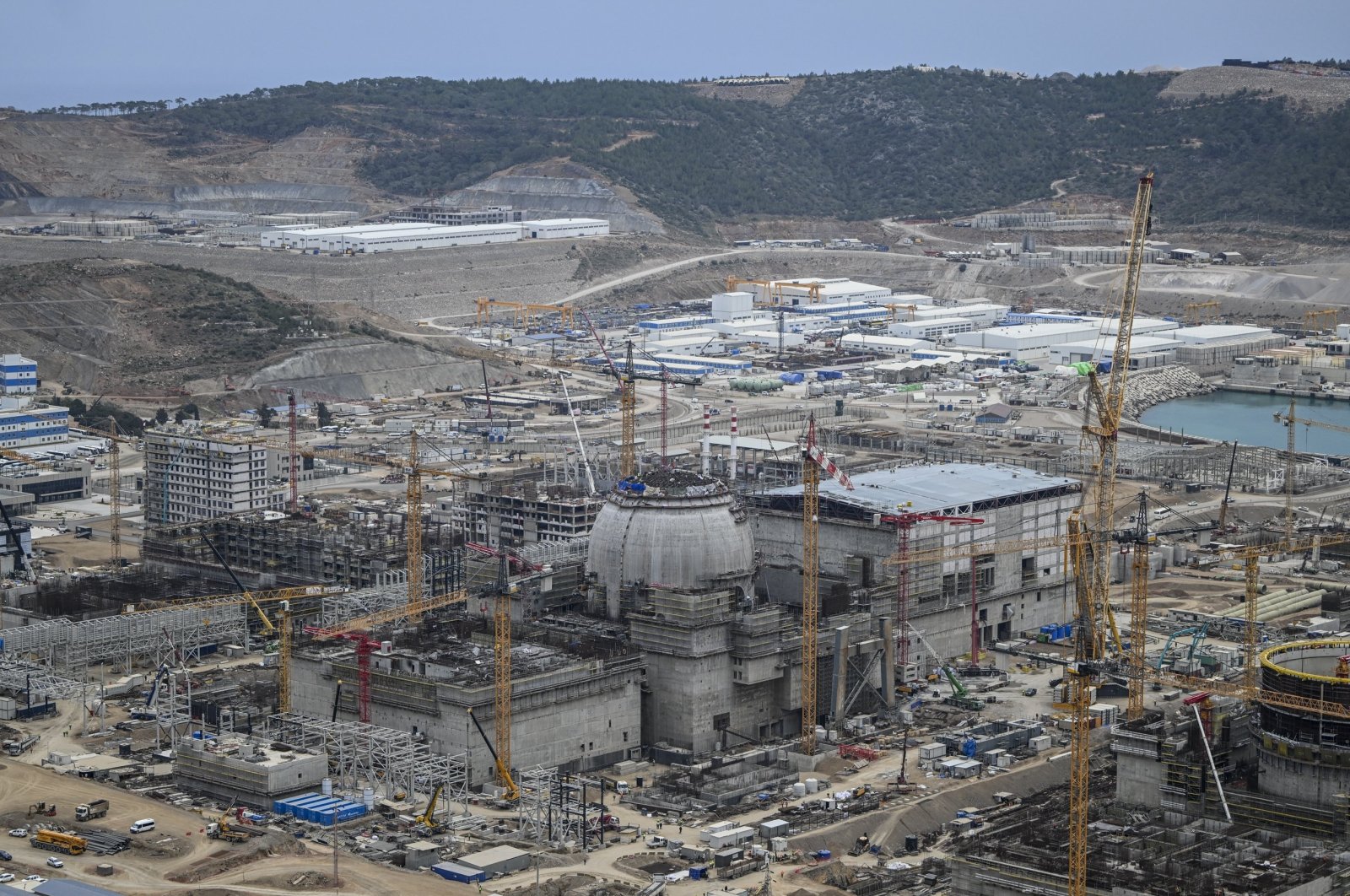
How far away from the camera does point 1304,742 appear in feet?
202

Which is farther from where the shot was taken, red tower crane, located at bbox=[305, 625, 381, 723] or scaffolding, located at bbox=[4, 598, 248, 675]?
scaffolding, located at bbox=[4, 598, 248, 675]

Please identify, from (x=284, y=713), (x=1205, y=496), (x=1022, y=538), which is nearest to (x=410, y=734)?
(x=284, y=713)

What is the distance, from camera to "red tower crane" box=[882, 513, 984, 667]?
84.8 meters

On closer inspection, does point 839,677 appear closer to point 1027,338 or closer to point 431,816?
point 431,816

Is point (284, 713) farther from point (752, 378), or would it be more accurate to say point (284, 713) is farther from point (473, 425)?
point (752, 378)

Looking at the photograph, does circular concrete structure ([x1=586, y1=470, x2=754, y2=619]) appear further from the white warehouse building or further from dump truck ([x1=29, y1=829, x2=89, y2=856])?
the white warehouse building

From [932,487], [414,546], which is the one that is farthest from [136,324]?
[932,487]

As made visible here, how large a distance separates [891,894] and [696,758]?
1564 centimetres

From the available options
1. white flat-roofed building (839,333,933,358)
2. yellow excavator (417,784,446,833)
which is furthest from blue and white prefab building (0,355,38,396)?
yellow excavator (417,784,446,833)

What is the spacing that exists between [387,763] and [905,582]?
23.9m

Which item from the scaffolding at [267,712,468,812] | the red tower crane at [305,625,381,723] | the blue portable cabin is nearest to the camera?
the blue portable cabin

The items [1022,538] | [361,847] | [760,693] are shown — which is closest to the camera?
[361,847]

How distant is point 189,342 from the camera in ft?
539

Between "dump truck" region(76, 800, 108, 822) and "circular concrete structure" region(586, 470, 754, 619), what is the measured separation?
1995 cm
